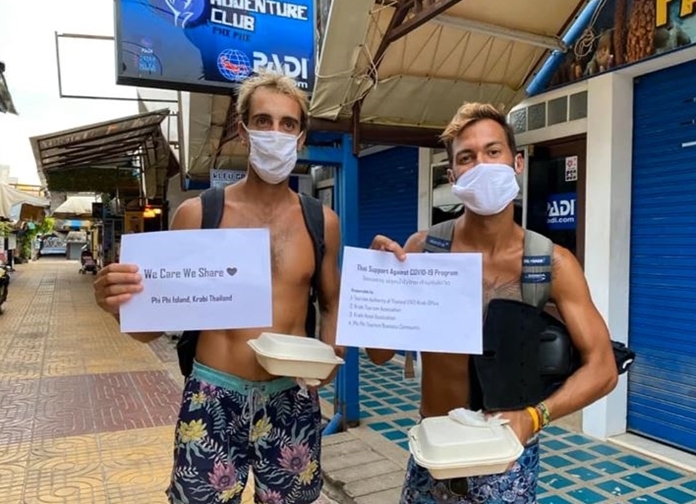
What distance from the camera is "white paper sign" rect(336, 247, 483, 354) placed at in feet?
5.46

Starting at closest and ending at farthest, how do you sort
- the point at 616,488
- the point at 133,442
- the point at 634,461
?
the point at 616,488 < the point at 634,461 < the point at 133,442

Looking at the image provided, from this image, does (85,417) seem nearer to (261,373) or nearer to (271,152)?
(261,373)

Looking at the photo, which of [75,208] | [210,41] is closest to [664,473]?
[210,41]

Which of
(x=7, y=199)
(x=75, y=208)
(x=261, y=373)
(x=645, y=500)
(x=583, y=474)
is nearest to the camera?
(x=261, y=373)

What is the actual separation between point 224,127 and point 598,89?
4.62 meters

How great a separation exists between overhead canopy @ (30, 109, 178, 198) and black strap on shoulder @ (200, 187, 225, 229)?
8.59 meters

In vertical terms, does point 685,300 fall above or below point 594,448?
above

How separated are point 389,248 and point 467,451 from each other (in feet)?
2.17

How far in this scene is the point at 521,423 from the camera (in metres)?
1.52

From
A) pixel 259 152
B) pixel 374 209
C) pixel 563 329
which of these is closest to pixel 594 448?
pixel 563 329

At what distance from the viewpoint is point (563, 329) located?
5.41 feet

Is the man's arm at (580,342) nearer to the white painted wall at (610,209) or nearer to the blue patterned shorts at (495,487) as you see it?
the blue patterned shorts at (495,487)

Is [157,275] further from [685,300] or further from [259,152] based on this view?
[685,300]

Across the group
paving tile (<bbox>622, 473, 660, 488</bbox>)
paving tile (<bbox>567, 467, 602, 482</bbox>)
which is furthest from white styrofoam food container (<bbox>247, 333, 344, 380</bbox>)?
paving tile (<bbox>622, 473, 660, 488</bbox>)
